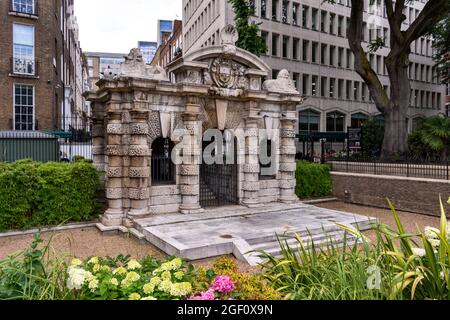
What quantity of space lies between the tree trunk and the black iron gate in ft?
43.8

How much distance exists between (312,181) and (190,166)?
841cm

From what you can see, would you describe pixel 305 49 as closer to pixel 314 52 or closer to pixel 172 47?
pixel 314 52

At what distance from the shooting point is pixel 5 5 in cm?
2266

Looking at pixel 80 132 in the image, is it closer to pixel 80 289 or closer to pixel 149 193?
pixel 149 193

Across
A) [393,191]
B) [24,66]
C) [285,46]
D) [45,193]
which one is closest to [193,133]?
[45,193]

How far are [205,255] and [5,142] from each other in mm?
12922

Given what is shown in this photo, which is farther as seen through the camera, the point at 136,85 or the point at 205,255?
the point at 136,85

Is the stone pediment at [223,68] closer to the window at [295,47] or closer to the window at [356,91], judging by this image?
the window at [295,47]

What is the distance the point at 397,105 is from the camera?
80.4 feet

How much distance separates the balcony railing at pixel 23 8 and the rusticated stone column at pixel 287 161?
18.5 metres

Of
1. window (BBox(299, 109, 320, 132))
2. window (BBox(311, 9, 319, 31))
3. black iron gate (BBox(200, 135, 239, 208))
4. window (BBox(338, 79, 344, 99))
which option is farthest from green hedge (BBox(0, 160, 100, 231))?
window (BBox(338, 79, 344, 99))

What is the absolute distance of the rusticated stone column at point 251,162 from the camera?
14867 millimetres

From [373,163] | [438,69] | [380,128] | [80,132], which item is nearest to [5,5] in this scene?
[80,132]

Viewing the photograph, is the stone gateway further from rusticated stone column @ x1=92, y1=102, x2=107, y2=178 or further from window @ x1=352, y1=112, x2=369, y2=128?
window @ x1=352, y1=112, x2=369, y2=128
